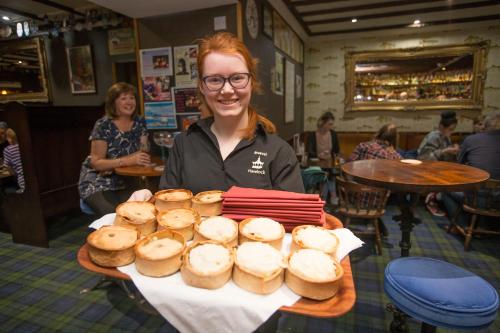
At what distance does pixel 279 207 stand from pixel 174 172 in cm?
67

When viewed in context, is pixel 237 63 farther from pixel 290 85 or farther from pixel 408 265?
pixel 290 85

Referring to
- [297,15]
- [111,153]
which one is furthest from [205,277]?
[297,15]

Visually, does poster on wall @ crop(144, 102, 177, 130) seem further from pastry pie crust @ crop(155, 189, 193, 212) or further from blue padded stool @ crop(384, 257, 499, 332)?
blue padded stool @ crop(384, 257, 499, 332)

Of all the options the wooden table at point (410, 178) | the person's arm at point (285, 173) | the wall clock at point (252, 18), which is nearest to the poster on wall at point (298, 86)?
the wall clock at point (252, 18)

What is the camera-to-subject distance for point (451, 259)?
2846 millimetres

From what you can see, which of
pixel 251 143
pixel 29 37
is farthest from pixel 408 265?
pixel 29 37

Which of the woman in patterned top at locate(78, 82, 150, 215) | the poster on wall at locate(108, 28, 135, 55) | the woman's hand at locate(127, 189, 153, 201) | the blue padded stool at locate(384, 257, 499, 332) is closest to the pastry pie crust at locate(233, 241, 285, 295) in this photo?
the woman's hand at locate(127, 189, 153, 201)

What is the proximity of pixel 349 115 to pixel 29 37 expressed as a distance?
6.72 meters

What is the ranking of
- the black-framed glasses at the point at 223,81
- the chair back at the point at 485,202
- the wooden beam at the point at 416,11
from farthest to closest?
the wooden beam at the point at 416,11
the chair back at the point at 485,202
the black-framed glasses at the point at 223,81

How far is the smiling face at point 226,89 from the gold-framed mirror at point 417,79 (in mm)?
6309

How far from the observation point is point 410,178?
2043 mm

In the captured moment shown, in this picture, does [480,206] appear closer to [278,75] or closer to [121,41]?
[278,75]

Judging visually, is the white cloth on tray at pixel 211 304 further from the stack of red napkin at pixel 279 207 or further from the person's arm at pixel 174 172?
the person's arm at pixel 174 172

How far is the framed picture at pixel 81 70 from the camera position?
15.8 ft
